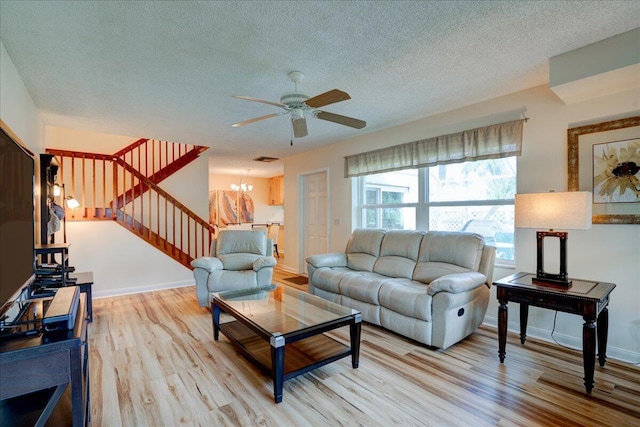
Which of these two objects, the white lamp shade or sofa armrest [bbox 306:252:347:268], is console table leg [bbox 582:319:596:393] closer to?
the white lamp shade

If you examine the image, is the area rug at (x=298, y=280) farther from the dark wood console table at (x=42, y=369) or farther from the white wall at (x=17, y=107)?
the dark wood console table at (x=42, y=369)

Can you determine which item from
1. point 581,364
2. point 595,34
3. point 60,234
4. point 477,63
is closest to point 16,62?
point 60,234

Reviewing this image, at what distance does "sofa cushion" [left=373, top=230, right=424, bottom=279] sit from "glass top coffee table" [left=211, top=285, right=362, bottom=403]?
3.54ft

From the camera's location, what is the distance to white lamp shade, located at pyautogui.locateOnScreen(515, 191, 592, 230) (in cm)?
224

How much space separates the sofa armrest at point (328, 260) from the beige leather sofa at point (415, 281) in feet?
0.04

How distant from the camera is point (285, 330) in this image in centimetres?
213

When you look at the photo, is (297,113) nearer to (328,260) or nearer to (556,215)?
(328,260)

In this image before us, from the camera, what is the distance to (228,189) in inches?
359

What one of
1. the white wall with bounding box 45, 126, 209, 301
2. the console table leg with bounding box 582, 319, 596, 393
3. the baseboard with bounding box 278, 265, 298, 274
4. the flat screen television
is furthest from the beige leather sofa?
the white wall with bounding box 45, 126, 209, 301

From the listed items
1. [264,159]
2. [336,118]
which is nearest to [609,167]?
[336,118]

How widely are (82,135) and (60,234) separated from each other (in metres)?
2.44

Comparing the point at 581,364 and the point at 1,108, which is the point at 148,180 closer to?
the point at 1,108

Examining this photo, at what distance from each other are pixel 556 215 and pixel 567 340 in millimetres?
1309

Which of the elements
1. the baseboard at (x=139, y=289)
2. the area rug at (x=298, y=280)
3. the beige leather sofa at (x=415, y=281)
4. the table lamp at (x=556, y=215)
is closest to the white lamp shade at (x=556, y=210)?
the table lamp at (x=556, y=215)
